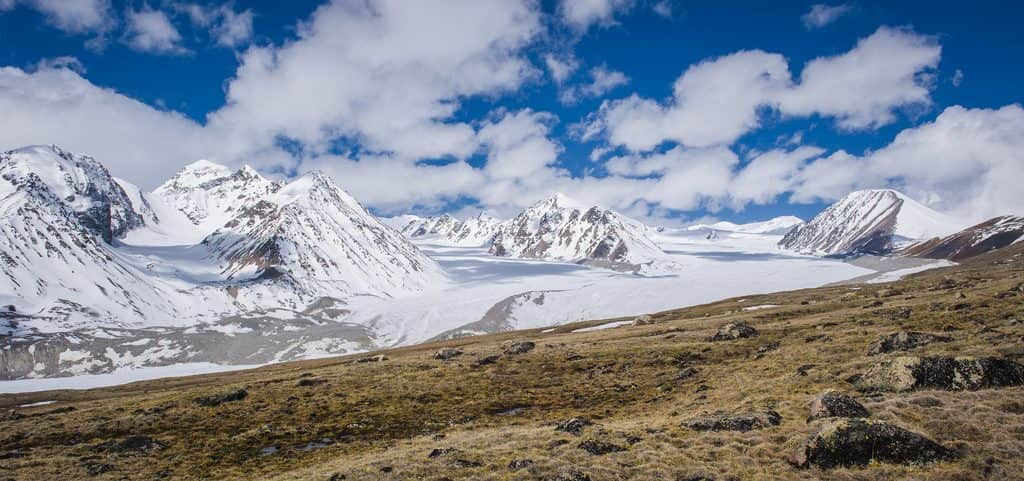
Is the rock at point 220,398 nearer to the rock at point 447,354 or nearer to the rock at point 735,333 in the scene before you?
the rock at point 447,354

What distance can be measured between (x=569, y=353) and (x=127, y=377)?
208 meters

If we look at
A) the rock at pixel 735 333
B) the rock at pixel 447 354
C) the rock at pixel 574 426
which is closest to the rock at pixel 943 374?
the rock at pixel 574 426

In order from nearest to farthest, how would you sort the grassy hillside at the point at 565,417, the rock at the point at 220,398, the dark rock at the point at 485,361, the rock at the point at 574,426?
the grassy hillside at the point at 565,417 < the rock at the point at 574,426 < the rock at the point at 220,398 < the dark rock at the point at 485,361

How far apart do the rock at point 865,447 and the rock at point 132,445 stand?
132ft

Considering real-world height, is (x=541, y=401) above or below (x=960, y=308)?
below

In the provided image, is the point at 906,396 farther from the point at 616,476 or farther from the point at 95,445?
the point at 95,445

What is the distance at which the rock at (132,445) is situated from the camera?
35781mm

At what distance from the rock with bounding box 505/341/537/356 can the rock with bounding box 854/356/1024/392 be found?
39453mm

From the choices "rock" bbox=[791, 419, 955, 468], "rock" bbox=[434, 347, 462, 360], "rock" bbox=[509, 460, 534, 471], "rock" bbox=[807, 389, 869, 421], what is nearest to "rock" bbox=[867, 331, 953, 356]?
"rock" bbox=[807, 389, 869, 421]

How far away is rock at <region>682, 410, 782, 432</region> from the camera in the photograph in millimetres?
26516

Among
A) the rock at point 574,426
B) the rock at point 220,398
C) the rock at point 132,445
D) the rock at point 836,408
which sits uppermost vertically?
the rock at point 220,398

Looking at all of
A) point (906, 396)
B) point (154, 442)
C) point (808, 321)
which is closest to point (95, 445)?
point (154, 442)

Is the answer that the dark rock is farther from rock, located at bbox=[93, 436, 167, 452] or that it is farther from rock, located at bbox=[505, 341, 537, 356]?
rock, located at bbox=[93, 436, 167, 452]

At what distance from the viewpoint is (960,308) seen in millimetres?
50812
